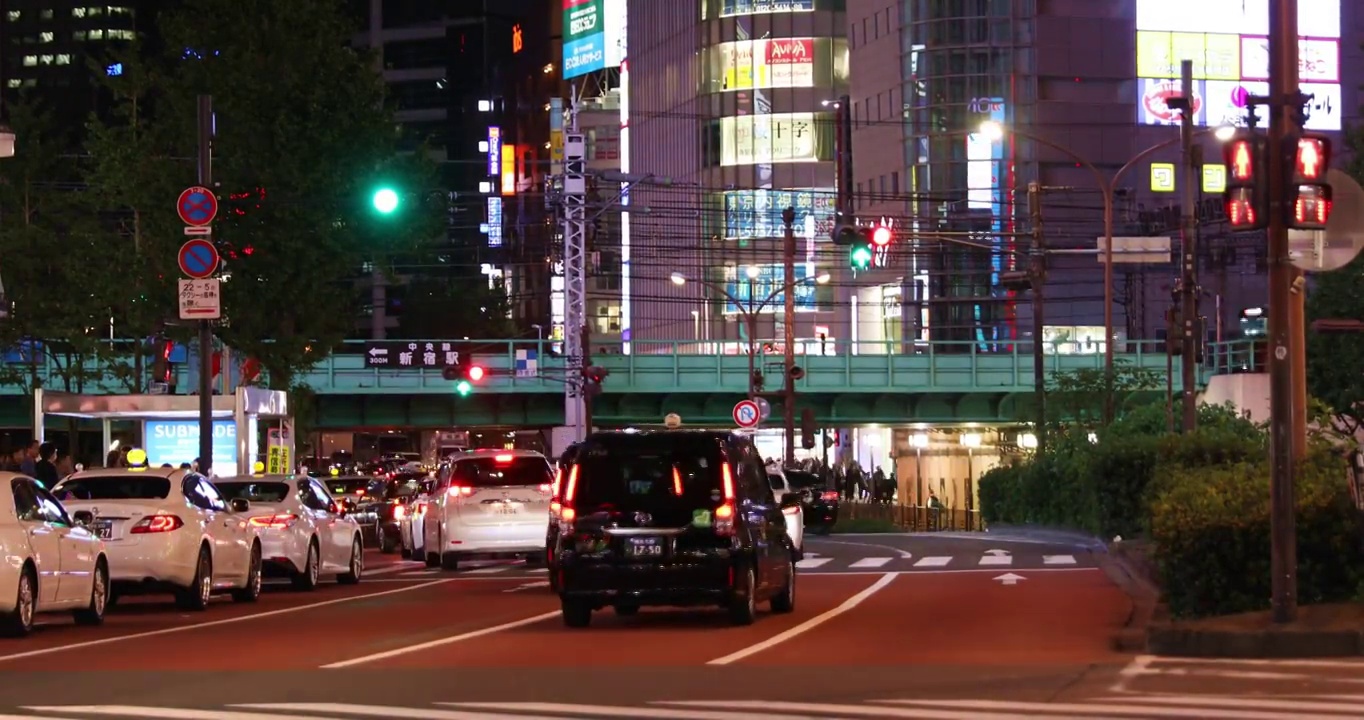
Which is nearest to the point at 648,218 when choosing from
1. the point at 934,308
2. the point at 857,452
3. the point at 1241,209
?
the point at 857,452

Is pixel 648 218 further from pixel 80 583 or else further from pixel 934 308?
pixel 80 583

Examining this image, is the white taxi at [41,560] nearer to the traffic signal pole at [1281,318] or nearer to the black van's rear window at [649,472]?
the black van's rear window at [649,472]

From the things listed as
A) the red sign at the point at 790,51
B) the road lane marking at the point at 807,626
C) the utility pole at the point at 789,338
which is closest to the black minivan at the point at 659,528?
the road lane marking at the point at 807,626

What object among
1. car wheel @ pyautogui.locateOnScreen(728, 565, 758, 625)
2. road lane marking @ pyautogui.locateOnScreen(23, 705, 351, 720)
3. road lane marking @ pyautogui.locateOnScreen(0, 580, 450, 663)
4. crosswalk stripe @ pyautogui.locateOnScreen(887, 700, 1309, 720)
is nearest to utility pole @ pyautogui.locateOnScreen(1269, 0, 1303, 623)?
crosswalk stripe @ pyautogui.locateOnScreen(887, 700, 1309, 720)

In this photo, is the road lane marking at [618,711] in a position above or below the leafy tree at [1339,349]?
below

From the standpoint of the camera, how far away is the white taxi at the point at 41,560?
19906 mm

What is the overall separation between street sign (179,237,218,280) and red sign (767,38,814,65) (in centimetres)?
7969

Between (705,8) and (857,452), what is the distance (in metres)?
24.2

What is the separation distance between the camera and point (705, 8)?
112188 millimetres

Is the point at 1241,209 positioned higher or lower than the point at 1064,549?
higher

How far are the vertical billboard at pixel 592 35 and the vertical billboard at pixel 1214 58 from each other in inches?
1689

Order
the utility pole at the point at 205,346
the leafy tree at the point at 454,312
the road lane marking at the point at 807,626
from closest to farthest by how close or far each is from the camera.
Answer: the road lane marking at the point at 807,626
the utility pole at the point at 205,346
the leafy tree at the point at 454,312

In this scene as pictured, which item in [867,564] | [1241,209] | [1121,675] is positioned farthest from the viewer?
[867,564]

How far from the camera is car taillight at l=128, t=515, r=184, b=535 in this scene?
24078mm
